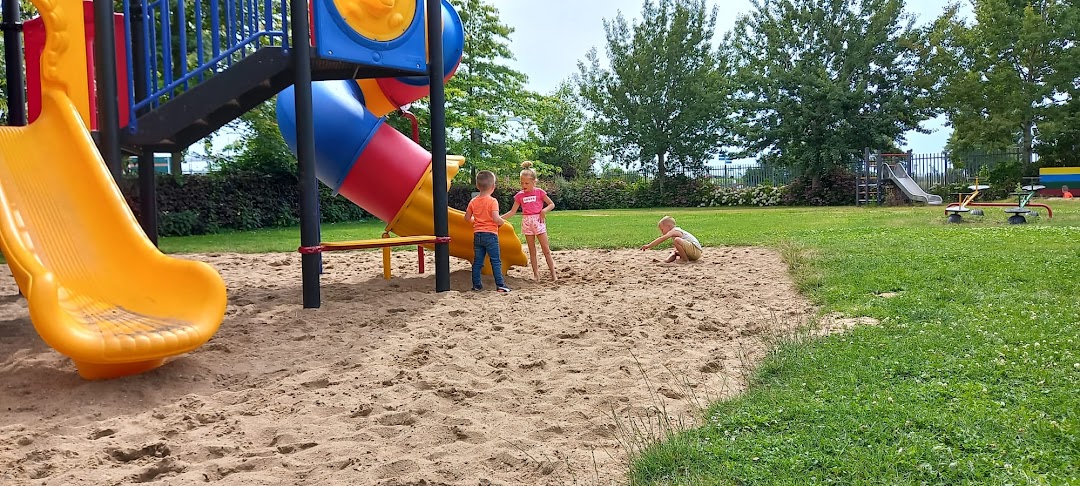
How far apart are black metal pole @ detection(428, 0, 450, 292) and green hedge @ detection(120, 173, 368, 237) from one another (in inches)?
486

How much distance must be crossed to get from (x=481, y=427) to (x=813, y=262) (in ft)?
19.0

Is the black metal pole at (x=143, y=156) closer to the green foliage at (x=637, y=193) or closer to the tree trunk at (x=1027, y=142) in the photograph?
the green foliage at (x=637, y=193)

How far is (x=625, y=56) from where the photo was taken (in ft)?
130

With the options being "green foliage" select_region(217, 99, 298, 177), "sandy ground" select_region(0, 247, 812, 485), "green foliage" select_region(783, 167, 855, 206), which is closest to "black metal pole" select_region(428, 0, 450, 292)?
"sandy ground" select_region(0, 247, 812, 485)

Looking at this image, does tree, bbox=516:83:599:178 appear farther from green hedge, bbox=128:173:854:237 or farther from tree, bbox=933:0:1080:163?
tree, bbox=933:0:1080:163

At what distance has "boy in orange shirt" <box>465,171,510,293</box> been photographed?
300 inches

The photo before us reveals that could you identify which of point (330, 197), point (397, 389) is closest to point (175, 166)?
point (330, 197)

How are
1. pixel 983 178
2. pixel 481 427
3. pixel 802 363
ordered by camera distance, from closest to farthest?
pixel 481 427, pixel 802 363, pixel 983 178

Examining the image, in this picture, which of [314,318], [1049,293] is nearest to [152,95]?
[314,318]

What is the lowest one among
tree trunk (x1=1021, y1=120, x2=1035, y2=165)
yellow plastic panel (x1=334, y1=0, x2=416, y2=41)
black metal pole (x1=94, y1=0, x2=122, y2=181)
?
black metal pole (x1=94, y1=0, x2=122, y2=181)

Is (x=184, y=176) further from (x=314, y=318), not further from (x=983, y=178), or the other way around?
(x=983, y=178)

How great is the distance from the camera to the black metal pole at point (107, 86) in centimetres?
579

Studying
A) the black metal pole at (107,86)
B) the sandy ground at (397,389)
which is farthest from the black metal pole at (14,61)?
the black metal pole at (107,86)

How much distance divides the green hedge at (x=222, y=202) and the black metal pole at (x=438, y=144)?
40.5 feet
